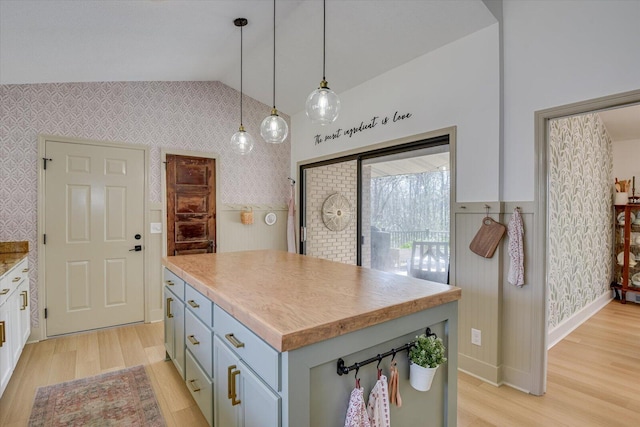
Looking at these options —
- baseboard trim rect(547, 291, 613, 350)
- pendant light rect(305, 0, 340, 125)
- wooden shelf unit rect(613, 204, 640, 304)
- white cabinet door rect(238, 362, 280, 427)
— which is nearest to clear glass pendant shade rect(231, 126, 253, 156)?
pendant light rect(305, 0, 340, 125)

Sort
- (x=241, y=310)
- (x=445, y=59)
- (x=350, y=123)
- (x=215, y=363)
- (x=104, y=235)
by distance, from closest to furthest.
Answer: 1. (x=241, y=310)
2. (x=215, y=363)
3. (x=445, y=59)
4. (x=104, y=235)
5. (x=350, y=123)

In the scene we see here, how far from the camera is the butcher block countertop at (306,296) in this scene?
1.21 m

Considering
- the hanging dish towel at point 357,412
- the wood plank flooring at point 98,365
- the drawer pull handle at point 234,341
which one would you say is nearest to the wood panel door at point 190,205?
the wood plank flooring at point 98,365

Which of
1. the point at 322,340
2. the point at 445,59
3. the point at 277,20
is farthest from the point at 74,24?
the point at 445,59

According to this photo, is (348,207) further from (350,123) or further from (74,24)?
(74,24)

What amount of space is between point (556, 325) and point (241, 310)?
3.49m

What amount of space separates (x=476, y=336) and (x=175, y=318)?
239cm

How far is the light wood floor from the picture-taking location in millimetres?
2215

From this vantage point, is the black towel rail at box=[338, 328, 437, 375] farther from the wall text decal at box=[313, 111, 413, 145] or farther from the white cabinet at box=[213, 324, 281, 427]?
the wall text decal at box=[313, 111, 413, 145]

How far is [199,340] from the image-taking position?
1998 mm

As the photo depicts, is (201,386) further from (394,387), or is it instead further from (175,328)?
(394,387)

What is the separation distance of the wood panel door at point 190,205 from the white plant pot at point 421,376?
3.45m

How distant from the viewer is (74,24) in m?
2.23

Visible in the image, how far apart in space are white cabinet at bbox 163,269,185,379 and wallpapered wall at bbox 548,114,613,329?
10.3 feet
